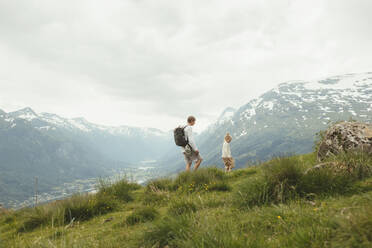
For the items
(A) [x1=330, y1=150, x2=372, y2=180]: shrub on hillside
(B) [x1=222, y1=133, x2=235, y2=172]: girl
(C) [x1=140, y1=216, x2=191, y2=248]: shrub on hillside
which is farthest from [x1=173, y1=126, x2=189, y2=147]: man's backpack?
(C) [x1=140, y1=216, x2=191, y2=248]: shrub on hillside

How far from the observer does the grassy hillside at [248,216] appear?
9.00ft

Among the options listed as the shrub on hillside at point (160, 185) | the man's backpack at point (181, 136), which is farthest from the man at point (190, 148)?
the shrub on hillside at point (160, 185)

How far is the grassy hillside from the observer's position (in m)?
2.74

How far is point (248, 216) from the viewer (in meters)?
4.22

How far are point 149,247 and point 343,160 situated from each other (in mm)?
5622

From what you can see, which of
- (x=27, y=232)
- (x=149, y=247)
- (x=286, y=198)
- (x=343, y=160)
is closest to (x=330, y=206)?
(x=286, y=198)

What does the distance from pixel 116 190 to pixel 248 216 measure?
6962 mm

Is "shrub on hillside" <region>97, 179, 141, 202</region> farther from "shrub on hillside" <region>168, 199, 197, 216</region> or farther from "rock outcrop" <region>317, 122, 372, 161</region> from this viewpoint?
"rock outcrop" <region>317, 122, 372, 161</region>

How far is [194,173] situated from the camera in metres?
9.66

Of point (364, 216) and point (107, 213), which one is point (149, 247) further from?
point (107, 213)

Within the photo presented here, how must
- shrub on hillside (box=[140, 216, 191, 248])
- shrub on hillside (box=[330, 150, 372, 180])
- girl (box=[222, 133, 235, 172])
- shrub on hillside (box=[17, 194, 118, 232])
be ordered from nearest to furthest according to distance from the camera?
shrub on hillside (box=[140, 216, 191, 248])
shrub on hillside (box=[330, 150, 372, 180])
shrub on hillside (box=[17, 194, 118, 232])
girl (box=[222, 133, 235, 172])

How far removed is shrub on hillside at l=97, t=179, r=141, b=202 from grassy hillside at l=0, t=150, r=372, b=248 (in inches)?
36.5

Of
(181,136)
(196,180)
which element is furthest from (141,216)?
(181,136)

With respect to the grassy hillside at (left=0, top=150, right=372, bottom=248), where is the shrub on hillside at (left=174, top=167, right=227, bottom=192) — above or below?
below
